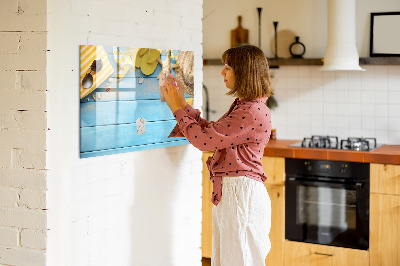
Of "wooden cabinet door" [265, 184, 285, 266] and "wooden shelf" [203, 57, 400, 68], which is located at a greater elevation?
"wooden shelf" [203, 57, 400, 68]

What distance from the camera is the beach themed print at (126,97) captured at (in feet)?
8.35

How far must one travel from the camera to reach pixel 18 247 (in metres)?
2.44

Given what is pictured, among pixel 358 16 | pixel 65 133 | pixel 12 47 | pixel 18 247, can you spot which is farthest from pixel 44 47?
pixel 358 16

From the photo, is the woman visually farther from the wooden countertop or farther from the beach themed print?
the wooden countertop

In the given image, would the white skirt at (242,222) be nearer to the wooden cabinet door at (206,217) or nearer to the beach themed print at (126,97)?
the beach themed print at (126,97)

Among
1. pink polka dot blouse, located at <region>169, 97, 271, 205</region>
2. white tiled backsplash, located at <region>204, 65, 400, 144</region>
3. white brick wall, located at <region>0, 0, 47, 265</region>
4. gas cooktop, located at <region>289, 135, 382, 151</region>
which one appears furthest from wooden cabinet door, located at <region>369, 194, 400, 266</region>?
white brick wall, located at <region>0, 0, 47, 265</region>

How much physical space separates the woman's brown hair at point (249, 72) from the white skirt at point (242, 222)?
0.41 metres

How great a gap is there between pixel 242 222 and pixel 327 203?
171cm

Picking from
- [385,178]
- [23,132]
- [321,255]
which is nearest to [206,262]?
[321,255]

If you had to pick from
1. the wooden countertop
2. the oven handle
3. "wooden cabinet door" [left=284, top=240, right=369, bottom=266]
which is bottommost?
"wooden cabinet door" [left=284, top=240, right=369, bottom=266]

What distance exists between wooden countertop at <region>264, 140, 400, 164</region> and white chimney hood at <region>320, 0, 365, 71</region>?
2.20 ft

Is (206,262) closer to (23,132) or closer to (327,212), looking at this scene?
(327,212)

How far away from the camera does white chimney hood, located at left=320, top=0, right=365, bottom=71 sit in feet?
14.9

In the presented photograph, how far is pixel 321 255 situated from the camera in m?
4.38
